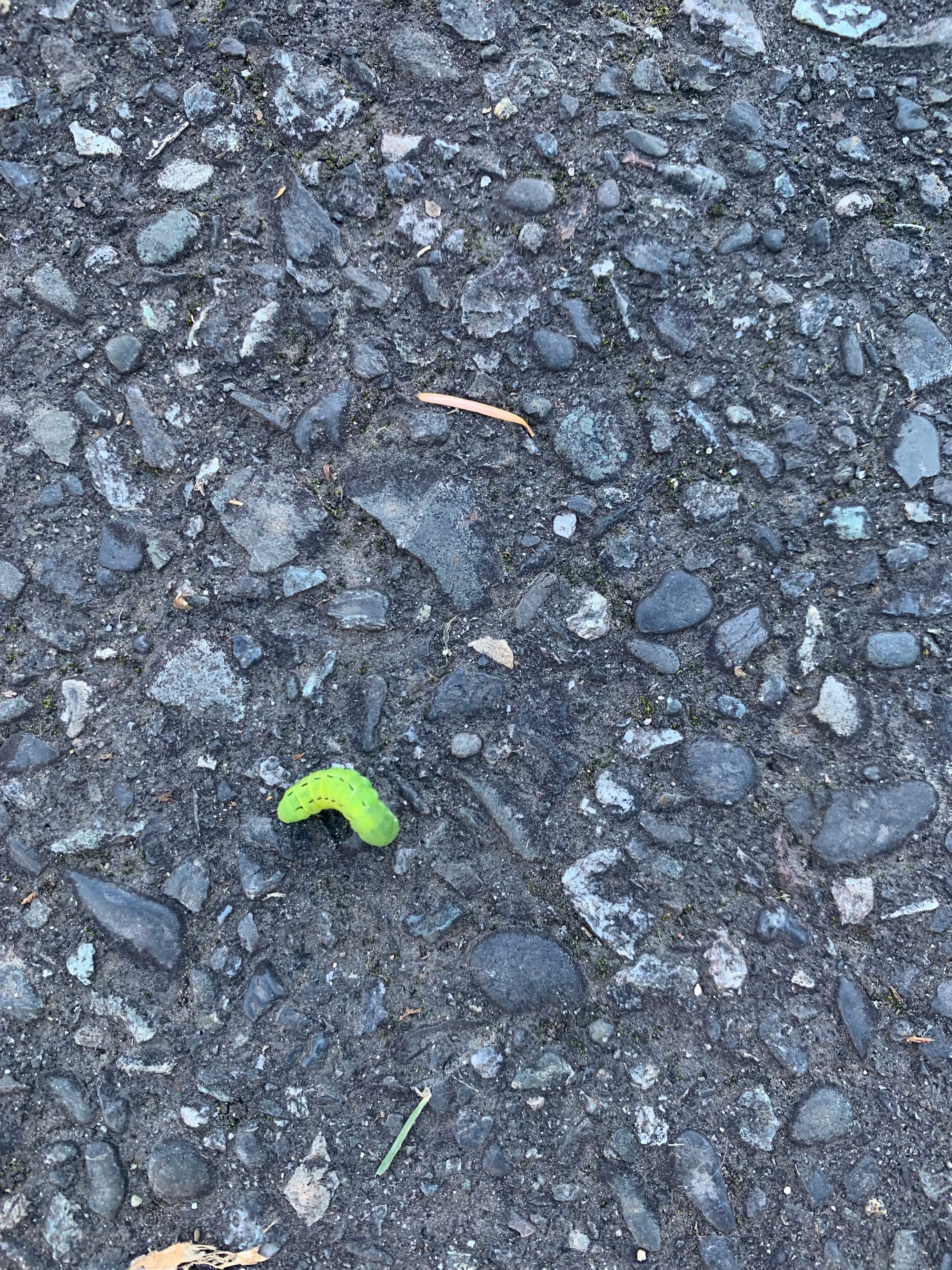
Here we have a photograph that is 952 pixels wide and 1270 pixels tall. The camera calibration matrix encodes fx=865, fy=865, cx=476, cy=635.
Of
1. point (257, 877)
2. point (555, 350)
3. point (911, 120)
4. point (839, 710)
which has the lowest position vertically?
point (257, 877)

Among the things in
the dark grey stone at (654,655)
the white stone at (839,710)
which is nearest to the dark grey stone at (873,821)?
the white stone at (839,710)

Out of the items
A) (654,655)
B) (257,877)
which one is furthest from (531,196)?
(257,877)

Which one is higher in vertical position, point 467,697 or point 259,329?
point 259,329

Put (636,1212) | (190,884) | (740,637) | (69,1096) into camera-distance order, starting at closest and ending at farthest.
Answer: (636,1212)
(69,1096)
(190,884)
(740,637)

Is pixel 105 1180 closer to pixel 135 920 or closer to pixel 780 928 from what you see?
pixel 135 920

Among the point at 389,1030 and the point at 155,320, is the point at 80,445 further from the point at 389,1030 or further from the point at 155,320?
the point at 389,1030

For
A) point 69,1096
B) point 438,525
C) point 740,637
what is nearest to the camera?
point 69,1096

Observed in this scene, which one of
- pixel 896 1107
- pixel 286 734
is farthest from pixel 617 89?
pixel 896 1107

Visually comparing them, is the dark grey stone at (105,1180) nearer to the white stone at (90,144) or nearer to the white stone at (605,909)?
the white stone at (605,909)
